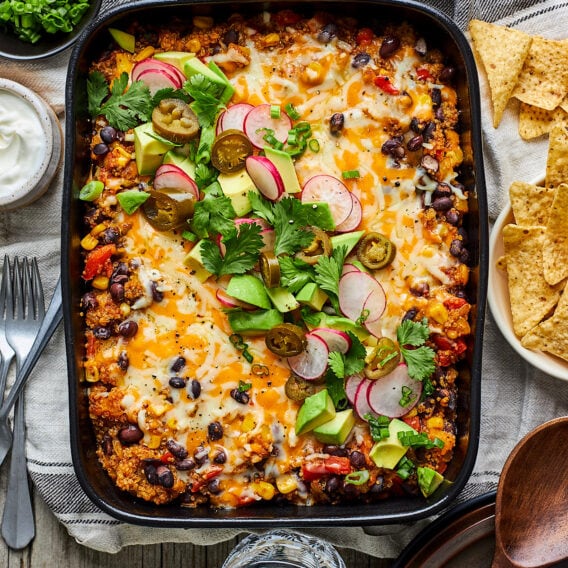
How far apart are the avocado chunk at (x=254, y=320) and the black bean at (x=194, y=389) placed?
0.29 metres

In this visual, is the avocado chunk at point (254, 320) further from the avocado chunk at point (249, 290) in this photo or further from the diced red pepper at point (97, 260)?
the diced red pepper at point (97, 260)

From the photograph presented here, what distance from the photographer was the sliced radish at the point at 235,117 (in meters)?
3.65

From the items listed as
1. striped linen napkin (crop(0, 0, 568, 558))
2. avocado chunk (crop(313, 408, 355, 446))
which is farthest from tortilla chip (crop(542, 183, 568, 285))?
avocado chunk (crop(313, 408, 355, 446))

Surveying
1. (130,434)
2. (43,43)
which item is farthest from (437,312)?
(43,43)

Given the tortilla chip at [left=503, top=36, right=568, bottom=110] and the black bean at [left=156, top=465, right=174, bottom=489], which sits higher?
the tortilla chip at [left=503, top=36, right=568, bottom=110]

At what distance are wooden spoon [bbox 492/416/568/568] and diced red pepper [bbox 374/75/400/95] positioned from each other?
1.67 m

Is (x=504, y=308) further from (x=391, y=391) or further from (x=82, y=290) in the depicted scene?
(x=82, y=290)

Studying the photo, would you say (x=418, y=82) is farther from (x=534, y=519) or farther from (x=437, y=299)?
(x=534, y=519)

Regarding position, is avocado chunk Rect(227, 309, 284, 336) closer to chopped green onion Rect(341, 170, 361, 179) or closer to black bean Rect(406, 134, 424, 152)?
chopped green onion Rect(341, 170, 361, 179)

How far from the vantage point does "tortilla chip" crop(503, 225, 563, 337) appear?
12.5ft

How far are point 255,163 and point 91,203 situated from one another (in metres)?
0.80

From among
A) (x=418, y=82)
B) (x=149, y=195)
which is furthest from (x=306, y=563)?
(x=418, y=82)

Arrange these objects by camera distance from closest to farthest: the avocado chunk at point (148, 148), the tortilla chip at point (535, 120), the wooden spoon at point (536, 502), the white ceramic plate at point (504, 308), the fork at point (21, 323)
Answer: the avocado chunk at point (148, 148)
the wooden spoon at point (536, 502)
the white ceramic plate at point (504, 308)
the tortilla chip at point (535, 120)
the fork at point (21, 323)

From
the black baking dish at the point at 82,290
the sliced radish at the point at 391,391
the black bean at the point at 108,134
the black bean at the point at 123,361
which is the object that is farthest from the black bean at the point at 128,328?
the sliced radish at the point at 391,391
